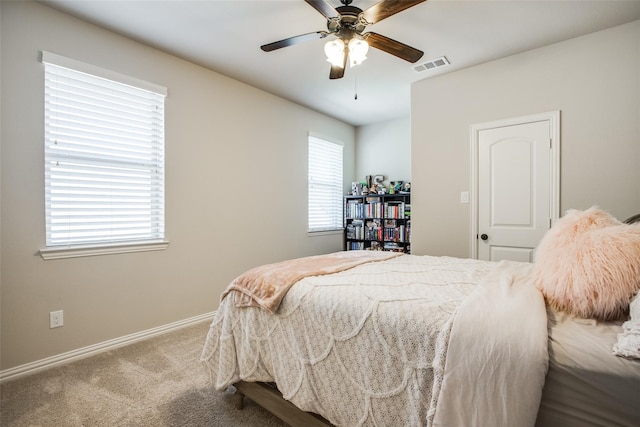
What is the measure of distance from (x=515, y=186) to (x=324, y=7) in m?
2.41

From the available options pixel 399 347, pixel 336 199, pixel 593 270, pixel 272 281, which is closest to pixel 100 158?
pixel 272 281

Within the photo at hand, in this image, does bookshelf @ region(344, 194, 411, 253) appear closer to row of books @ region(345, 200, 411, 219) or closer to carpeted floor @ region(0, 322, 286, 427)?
row of books @ region(345, 200, 411, 219)

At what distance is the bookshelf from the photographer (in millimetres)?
4324

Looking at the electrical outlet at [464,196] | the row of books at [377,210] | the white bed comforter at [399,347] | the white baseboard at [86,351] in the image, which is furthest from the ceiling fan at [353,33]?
the white baseboard at [86,351]

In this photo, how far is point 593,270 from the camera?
3.23 feet

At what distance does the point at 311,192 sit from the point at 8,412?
3.52 meters

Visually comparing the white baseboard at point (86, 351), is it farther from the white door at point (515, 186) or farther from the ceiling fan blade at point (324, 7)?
the white door at point (515, 186)

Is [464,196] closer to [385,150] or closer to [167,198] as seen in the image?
[385,150]

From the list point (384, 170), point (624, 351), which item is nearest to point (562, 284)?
point (624, 351)

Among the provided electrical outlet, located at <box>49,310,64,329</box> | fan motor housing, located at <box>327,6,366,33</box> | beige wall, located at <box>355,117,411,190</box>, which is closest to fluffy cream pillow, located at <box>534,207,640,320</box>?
fan motor housing, located at <box>327,6,366,33</box>

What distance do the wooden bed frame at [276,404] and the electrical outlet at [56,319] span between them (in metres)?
1.59

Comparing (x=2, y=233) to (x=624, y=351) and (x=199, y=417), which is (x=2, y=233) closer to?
(x=199, y=417)

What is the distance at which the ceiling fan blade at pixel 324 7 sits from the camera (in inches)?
64.5

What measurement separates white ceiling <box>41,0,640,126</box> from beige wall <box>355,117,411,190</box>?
1.41 metres
